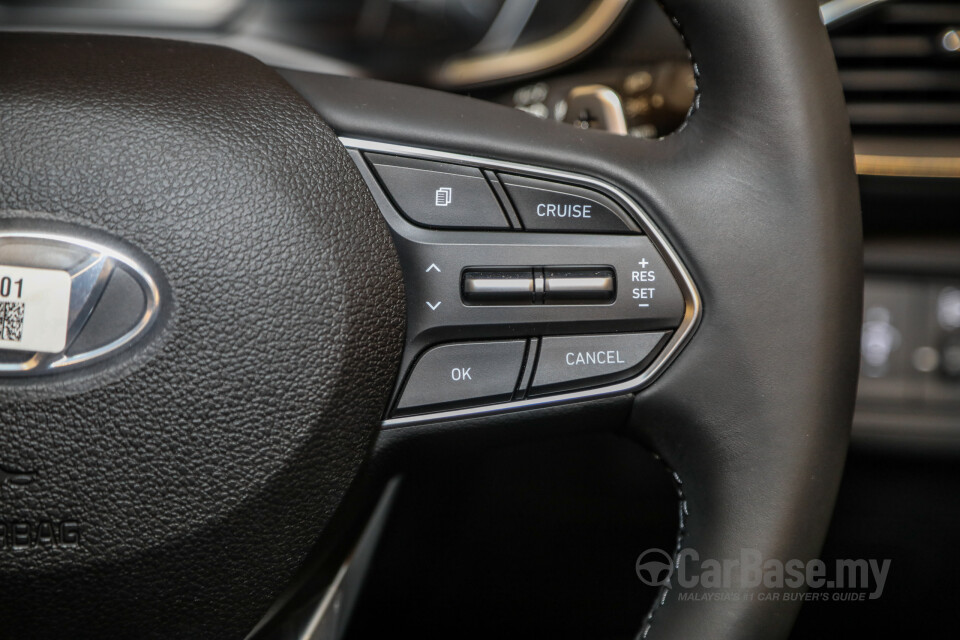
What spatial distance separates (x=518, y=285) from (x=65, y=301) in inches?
12.8

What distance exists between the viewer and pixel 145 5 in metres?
2.16

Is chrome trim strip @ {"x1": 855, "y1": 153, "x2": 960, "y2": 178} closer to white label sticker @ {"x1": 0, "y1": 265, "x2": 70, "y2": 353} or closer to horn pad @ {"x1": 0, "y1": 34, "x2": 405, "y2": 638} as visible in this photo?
horn pad @ {"x1": 0, "y1": 34, "x2": 405, "y2": 638}

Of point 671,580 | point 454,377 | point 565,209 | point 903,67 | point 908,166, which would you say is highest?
point 903,67

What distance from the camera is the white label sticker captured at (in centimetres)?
55

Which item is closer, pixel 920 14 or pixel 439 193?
pixel 439 193

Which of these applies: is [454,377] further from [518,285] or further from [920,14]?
[920,14]

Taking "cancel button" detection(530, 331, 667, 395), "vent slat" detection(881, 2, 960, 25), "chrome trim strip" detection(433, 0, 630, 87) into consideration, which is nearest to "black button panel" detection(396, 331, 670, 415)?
"cancel button" detection(530, 331, 667, 395)

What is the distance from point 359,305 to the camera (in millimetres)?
600

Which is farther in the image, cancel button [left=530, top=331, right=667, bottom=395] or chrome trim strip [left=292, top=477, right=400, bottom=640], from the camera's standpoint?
chrome trim strip [left=292, top=477, right=400, bottom=640]

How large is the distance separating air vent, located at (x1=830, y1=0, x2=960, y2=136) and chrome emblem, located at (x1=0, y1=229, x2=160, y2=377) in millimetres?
975

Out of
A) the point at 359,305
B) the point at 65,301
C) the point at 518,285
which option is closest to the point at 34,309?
the point at 65,301

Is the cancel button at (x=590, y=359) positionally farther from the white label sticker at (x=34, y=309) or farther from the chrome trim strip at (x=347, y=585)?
the white label sticker at (x=34, y=309)

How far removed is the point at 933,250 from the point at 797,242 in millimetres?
693

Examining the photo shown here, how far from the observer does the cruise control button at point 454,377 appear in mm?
632
